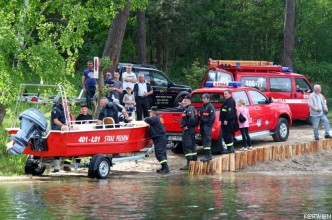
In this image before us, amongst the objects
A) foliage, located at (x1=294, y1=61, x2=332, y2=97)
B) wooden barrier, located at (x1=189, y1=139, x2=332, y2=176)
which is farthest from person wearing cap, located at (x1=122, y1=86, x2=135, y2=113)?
foliage, located at (x1=294, y1=61, x2=332, y2=97)

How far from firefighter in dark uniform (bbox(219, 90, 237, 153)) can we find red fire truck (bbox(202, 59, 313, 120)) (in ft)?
15.6

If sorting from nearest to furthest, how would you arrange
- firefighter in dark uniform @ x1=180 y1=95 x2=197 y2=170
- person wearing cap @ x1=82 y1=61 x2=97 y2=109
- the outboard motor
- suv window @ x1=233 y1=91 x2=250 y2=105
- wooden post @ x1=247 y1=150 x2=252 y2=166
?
the outboard motor
firefighter in dark uniform @ x1=180 y1=95 x2=197 y2=170
wooden post @ x1=247 y1=150 x2=252 y2=166
suv window @ x1=233 y1=91 x2=250 y2=105
person wearing cap @ x1=82 y1=61 x2=97 y2=109

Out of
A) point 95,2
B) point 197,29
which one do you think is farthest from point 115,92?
point 197,29

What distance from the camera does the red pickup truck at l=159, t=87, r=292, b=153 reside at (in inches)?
950

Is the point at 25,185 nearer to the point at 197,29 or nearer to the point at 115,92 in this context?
the point at 115,92

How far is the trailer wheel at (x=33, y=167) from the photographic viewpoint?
2136 centimetres

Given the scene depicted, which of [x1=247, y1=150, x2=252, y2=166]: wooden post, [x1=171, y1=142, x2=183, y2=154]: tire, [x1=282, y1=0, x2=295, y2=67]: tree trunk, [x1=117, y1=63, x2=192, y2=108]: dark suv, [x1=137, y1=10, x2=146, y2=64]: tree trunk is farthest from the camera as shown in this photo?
[x1=137, y1=10, x2=146, y2=64]: tree trunk

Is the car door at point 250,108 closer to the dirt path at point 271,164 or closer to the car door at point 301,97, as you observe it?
the dirt path at point 271,164

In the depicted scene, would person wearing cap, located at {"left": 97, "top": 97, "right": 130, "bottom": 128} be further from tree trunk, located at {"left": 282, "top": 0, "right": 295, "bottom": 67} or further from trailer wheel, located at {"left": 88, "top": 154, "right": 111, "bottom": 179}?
tree trunk, located at {"left": 282, "top": 0, "right": 295, "bottom": 67}

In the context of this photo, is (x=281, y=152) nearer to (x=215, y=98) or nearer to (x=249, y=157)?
(x=249, y=157)

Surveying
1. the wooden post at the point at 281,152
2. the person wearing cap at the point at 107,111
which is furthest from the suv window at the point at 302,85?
the person wearing cap at the point at 107,111

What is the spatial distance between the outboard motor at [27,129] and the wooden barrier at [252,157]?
3.94 meters

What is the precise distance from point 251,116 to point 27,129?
24.6ft

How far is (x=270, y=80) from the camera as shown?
96.3 ft
